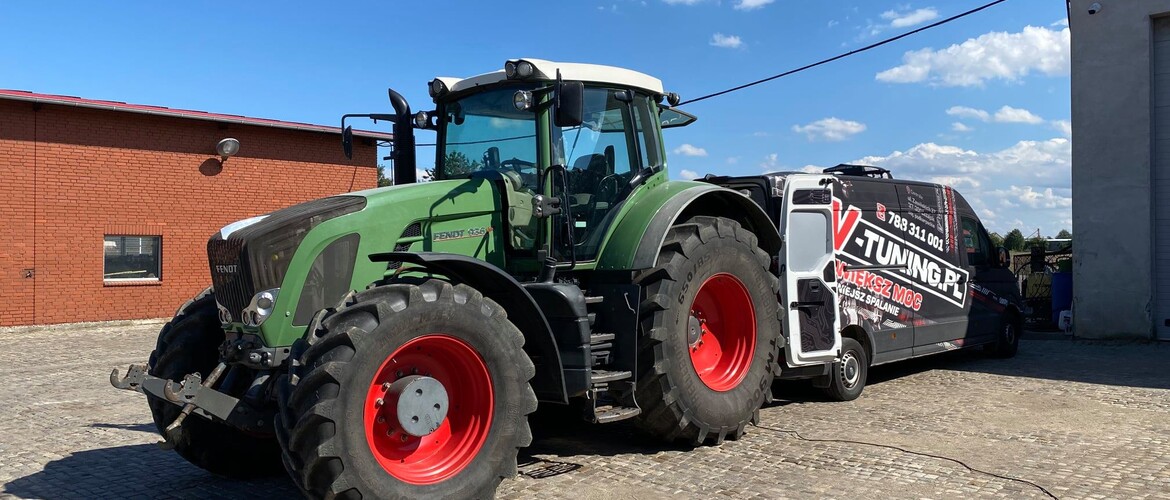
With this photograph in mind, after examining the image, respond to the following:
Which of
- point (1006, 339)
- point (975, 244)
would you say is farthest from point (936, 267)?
point (1006, 339)

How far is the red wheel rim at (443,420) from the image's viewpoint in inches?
187

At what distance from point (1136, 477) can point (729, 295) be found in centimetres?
296

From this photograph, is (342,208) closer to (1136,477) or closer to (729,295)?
(729,295)

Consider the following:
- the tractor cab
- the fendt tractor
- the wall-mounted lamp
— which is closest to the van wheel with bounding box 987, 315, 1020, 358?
the fendt tractor

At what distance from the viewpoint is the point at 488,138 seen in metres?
6.59

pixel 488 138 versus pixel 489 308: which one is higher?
pixel 488 138

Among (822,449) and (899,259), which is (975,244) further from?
(822,449)

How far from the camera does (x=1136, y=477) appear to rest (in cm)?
570

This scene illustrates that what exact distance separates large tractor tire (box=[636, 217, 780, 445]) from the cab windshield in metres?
1.19

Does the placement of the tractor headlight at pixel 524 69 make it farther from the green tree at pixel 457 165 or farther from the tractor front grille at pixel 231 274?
the tractor front grille at pixel 231 274

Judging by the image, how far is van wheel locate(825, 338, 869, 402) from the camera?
27.9 ft

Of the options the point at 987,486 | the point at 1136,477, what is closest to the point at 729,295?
the point at 987,486

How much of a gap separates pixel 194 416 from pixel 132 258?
46.6 ft

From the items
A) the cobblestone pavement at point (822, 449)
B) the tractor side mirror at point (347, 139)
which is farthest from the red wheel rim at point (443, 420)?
the tractor side mirror at point (347, 139)
